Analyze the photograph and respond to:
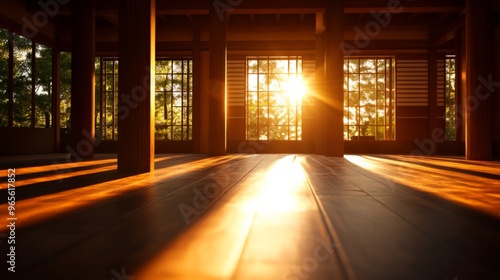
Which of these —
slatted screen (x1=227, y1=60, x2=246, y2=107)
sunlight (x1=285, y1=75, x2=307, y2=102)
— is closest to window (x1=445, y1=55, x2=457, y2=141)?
sunlight (x1=285, y1=75, x2=307, y2=102)

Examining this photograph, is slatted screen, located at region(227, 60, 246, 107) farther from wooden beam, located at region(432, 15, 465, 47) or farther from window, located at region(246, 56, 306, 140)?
wooden beam, located at region(432, 15, 465, 47)

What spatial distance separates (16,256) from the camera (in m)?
0.80

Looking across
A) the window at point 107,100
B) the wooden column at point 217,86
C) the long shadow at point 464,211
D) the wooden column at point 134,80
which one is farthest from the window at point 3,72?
the long shadow at point 464,211

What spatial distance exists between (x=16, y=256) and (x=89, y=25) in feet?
19.0

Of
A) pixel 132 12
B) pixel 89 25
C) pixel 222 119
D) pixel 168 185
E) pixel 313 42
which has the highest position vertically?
pixel 313 42

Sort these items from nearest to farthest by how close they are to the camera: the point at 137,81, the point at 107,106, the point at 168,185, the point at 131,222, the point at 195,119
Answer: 1. the point at 131,222
2. the point at 168,185
3. the point at 137,81
4. the point at 195,119
5. the point at 107,106

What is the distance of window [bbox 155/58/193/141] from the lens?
9352mm

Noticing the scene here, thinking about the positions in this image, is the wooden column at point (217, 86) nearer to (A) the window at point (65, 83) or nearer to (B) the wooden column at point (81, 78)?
(B) the wooden column at point (81, 78)

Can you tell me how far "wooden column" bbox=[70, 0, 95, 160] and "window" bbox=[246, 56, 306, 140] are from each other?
457 cm

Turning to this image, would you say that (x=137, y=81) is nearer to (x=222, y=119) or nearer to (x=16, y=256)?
(x=16, y=256)

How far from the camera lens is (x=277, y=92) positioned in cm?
956

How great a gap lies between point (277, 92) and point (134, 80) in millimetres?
6857

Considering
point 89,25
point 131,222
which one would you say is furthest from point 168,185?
point 89,25

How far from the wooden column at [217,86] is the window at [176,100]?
2.53 metres
